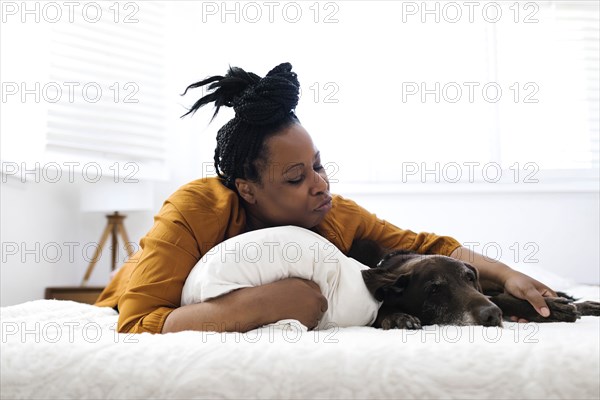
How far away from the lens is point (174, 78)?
14.7 feet

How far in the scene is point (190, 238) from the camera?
1.47 m

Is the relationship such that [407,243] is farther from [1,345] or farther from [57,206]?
[57,206]

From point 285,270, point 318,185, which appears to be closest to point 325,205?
point 318,185

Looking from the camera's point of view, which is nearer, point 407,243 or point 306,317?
point 306,317

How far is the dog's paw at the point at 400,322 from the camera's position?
4.35 feet

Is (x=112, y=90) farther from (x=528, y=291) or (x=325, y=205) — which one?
(x=528, y=291)

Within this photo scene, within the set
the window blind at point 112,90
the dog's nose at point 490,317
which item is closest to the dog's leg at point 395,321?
the dog's nose at point 490,317

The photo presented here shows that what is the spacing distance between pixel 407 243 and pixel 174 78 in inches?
121

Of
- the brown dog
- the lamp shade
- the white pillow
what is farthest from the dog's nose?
the lamp shade

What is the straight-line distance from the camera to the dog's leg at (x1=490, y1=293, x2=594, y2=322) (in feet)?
4.76

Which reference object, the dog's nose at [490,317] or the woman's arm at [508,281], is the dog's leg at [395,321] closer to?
the dog's nose at [490,317]

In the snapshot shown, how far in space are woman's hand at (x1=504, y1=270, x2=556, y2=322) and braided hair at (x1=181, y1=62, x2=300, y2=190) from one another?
2.25 feet

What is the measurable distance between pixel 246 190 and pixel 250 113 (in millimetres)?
205

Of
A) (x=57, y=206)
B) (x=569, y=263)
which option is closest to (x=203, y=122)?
(x=57, y=206)
